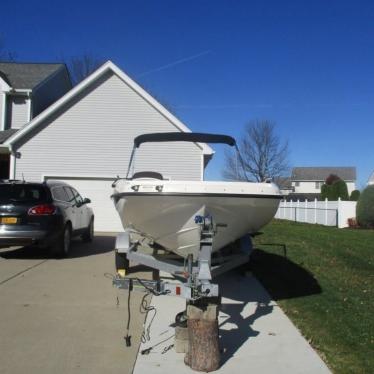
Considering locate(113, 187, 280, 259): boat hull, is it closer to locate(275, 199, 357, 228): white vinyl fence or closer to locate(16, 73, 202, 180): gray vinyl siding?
locate(16, 73, 202, 180): gray vinyl siding

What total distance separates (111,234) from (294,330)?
11575 millimetres

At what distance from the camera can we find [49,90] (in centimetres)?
2253

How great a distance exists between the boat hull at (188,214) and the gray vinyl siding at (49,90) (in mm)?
15568

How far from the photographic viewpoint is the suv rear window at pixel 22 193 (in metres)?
10.3

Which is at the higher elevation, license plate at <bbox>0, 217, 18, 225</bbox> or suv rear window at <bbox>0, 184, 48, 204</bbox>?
suv rear window at <bbox>0, 184, 48, 204</bbox>

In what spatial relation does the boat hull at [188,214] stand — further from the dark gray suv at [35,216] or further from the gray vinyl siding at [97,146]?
the gray vinyl siding at [97,146]

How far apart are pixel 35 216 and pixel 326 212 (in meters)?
19.3

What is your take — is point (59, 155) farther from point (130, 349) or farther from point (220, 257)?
point (130, 349)

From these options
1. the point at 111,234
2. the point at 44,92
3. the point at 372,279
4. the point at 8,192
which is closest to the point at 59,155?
the point at 111,234

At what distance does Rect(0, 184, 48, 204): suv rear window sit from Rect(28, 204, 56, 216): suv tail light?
0.62 feet

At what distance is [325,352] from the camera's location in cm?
516

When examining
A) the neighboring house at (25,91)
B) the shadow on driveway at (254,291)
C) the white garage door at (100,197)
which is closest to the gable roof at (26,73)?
the neighboring house at (25,91)

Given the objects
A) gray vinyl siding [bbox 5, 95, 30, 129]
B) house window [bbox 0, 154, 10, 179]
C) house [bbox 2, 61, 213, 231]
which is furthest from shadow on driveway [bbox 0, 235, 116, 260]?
house window [bbox 0, 154, 10, 179]

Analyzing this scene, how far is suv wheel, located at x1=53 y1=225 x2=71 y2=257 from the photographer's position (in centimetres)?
1055
